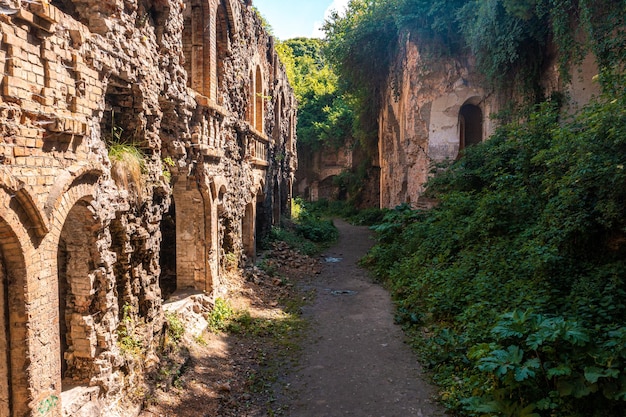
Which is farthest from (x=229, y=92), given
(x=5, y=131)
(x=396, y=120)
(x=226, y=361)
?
(x=396, y=120)

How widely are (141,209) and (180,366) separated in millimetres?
2493

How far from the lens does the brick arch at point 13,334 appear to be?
364 centimetres

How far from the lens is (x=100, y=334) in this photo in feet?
16.3

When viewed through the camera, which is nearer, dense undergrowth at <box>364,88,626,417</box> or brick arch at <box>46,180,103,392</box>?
dense undergrowth at <box>364,88,626,417</box>

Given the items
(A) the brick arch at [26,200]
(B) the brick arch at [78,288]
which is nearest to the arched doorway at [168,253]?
(B) the brick arch at [78,288]

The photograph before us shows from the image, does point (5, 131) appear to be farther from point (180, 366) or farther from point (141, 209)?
point (180, 366)

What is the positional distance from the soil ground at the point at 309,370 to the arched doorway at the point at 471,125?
9319mm

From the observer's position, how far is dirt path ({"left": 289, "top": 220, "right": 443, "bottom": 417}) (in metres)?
5.87

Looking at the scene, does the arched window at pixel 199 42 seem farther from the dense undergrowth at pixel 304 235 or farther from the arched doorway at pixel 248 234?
the dense undergrowth at pixel 304 235

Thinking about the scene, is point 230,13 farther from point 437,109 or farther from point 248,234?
point 437,109

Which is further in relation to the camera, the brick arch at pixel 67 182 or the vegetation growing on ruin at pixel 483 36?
the vegetation growing on ruin at pixel 483 36

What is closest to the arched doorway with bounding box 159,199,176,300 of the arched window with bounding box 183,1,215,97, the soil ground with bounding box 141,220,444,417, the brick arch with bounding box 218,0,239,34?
the soil ground with bounding box 141,220,444,417

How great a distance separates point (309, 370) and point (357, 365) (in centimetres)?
84

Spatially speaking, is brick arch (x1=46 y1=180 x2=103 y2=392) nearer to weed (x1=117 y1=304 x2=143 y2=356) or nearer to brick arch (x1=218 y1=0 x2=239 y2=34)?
weed (x1=117 y1=304 x2=143 y2=356)
